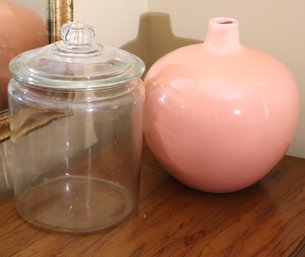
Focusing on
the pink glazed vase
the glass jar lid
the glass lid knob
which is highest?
the glass lid knob

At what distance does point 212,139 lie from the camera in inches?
31.4

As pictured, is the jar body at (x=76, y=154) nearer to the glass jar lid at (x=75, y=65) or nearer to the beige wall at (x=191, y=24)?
the glass jar lid at (x=75, y=65)

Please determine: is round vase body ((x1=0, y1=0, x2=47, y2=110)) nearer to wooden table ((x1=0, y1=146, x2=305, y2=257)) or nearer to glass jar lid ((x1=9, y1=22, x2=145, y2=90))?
glass jar lid ((x1=9, y1=22, x2=145, y2=90))

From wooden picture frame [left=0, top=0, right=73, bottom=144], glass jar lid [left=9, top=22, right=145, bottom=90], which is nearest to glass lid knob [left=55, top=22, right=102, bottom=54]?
glass jar lid [left=9, top=22, right=145, bottom=90]

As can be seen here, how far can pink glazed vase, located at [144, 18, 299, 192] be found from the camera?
79 cm

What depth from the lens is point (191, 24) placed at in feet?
3.79

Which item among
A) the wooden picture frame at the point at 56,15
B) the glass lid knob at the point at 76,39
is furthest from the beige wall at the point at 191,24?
the glass lid knob at the point at 76,39

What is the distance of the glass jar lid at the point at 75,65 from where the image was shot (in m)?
0.73

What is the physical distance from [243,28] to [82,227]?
1.81 feet

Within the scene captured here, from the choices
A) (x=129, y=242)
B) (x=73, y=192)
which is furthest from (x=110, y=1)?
(x=129, y=242)

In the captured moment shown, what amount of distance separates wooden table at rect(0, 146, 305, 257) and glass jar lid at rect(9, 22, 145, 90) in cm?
21

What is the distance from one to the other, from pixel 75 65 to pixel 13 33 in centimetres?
15

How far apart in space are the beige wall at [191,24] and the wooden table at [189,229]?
0.92 ft

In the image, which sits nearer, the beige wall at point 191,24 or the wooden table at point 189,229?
the wooden table at point 189,229
